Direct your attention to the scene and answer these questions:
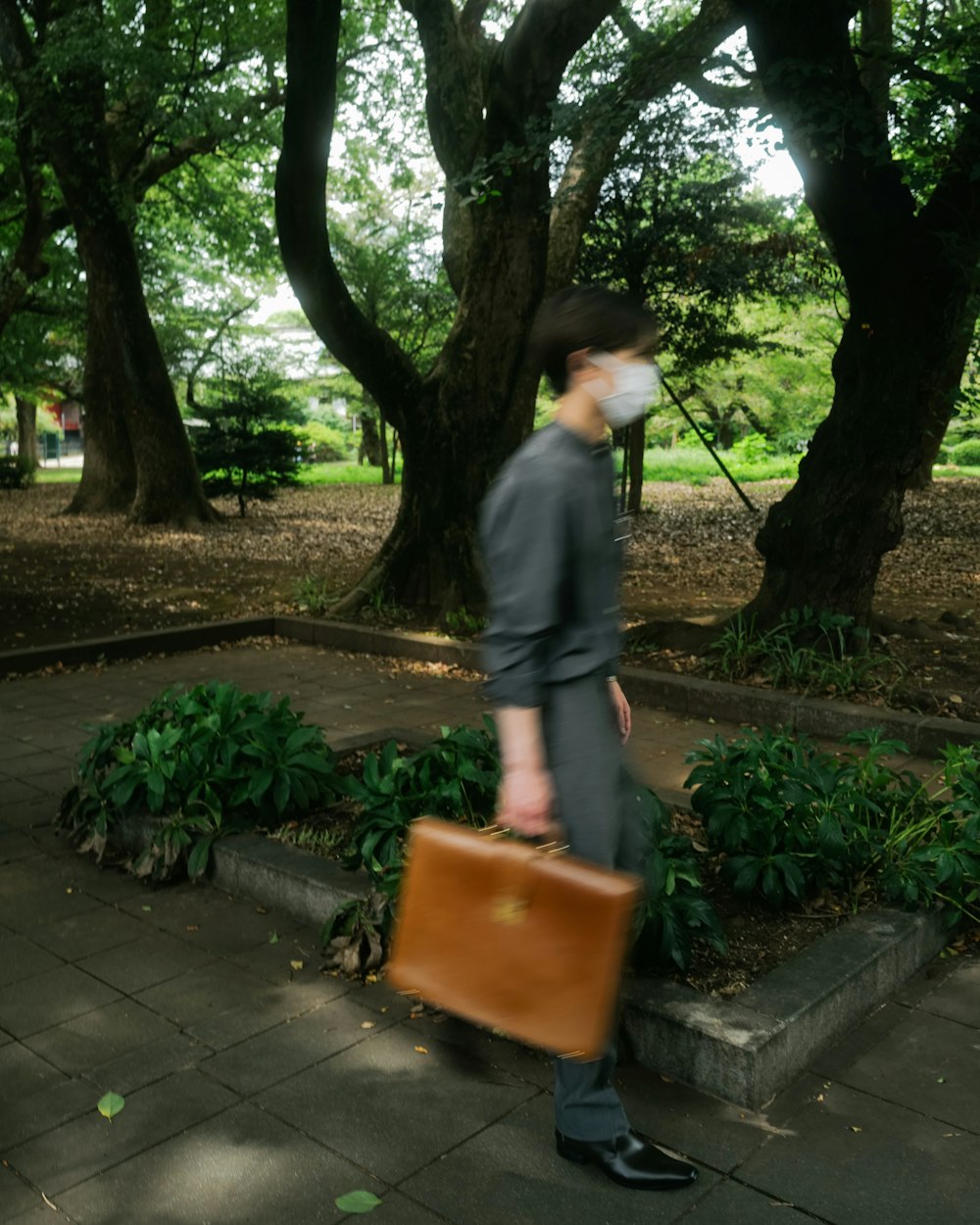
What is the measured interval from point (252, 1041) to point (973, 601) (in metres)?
9.83

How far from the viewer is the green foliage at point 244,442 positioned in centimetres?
2247

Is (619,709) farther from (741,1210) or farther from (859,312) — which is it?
(859,312)

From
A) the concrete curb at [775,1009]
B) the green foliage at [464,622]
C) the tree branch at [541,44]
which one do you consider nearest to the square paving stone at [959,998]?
the concrete curb at [775,1009]

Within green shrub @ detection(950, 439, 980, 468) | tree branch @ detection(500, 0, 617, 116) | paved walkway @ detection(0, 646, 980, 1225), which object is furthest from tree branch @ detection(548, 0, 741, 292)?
green shrub @ detection(950, 439, 980, 468)

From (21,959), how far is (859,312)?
6.74 meters

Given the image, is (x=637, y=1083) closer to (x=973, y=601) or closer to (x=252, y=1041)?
(x=252, y=1041)

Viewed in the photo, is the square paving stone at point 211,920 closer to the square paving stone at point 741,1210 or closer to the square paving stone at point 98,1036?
the square paving stone at point 98,1036

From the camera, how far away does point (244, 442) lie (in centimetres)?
2239

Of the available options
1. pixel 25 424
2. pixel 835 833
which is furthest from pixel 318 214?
pixel 25 424

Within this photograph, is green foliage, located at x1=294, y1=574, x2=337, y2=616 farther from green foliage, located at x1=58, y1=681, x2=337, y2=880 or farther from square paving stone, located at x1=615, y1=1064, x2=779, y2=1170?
square paving stone, located at x1=615, y1=1064, x2=779, y2=1170

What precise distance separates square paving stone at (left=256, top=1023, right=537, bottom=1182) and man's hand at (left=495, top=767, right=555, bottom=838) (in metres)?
1.01

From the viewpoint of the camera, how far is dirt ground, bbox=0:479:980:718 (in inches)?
410

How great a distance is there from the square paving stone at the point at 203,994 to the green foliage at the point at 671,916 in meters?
1.21

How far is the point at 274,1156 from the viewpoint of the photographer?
301cm
